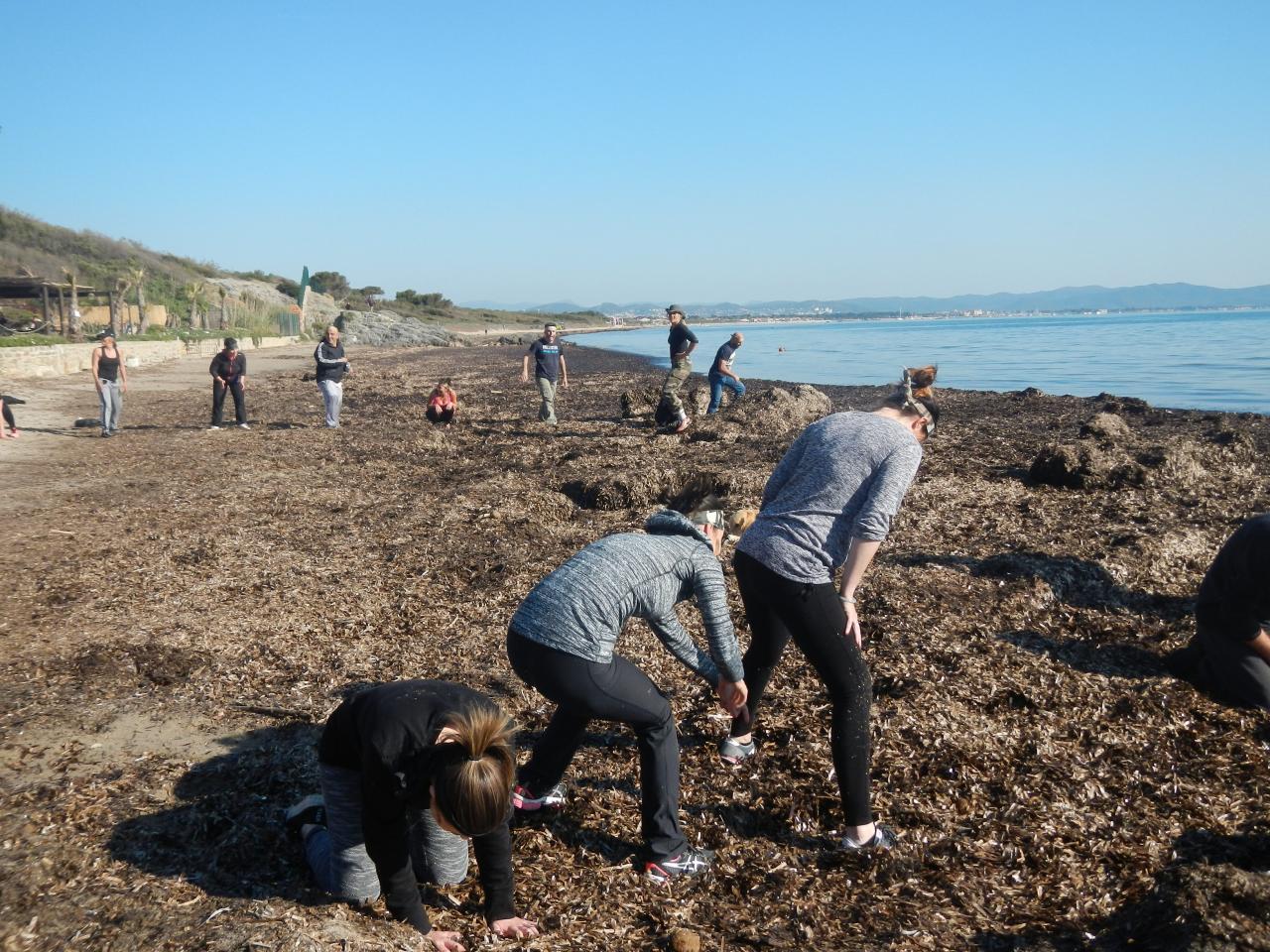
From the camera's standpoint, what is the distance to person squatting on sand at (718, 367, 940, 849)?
3.85 meters

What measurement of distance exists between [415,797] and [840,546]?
1.98 m

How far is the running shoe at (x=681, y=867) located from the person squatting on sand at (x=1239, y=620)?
322cm

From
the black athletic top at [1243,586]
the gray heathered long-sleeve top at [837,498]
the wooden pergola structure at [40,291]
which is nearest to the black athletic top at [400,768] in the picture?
the gray heathered long-sleeve top at [837,498]

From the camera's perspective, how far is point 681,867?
390 centimetres

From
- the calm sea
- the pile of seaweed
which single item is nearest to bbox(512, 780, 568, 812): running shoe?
the pile of seaweed

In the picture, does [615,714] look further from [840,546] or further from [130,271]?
[130,271]

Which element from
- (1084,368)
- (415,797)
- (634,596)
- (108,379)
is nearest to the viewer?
(415,797)

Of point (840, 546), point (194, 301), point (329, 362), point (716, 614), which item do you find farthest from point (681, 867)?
point (194, 301)

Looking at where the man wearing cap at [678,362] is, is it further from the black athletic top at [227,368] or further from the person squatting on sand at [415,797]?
the person squatting on sand at [415,797]

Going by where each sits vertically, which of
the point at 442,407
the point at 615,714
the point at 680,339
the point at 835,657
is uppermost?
the point at 680,339

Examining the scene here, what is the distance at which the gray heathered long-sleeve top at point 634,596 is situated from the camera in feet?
11.4

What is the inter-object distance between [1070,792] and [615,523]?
5649 mm

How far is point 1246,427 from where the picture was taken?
50.5 ft

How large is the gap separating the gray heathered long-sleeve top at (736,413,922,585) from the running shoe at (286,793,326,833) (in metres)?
2.12
